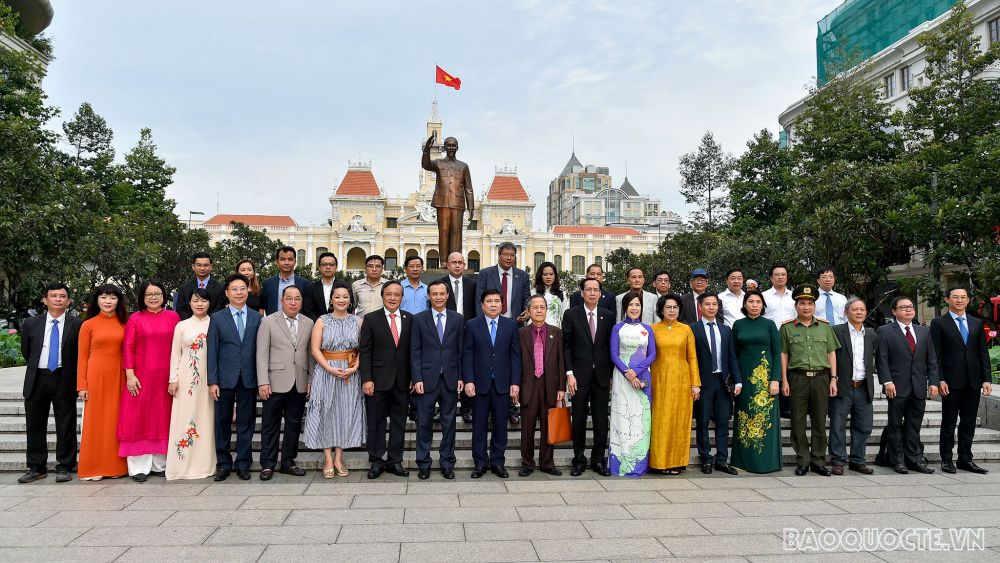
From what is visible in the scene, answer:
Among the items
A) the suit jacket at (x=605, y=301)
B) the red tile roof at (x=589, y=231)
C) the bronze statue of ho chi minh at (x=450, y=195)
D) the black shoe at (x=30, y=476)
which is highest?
the red tile roof at (x=589, y=231)

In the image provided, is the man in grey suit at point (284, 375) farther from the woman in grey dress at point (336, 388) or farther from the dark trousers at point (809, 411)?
the dark trousers at point (809, 411)

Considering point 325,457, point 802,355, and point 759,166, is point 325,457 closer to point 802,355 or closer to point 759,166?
point 802,355

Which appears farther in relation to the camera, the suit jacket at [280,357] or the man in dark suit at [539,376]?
the man in dark suit at [539,376]

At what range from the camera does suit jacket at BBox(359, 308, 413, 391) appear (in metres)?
4.90

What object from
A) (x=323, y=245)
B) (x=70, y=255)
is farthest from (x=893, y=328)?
(x=323, y=245)

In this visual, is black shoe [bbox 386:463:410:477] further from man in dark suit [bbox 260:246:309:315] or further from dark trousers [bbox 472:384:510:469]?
man in dark suit [bbox 260:246:309:315]

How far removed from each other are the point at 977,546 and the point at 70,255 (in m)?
14.0

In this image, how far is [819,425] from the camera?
17.0 ft

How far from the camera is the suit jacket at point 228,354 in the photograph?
4832 millimetres

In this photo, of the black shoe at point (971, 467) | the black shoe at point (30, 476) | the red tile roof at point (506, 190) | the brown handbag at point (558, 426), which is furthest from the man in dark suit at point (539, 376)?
the red tile roof at point (506, 190)

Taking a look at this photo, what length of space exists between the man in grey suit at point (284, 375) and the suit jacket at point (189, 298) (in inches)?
51.1

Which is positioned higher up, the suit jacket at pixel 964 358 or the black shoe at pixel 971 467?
the suit jacket at pixel 964 358

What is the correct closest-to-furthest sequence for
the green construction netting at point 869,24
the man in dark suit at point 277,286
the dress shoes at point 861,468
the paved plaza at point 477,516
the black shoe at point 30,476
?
1. the paved plaza at point 477,516
2. the black shoe at point 30,476
3. the dress shoes at point 861,468
4. the man in dark suit at point 277,286
5. the green construction netting at point 869,24

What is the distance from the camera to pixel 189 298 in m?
5.78
